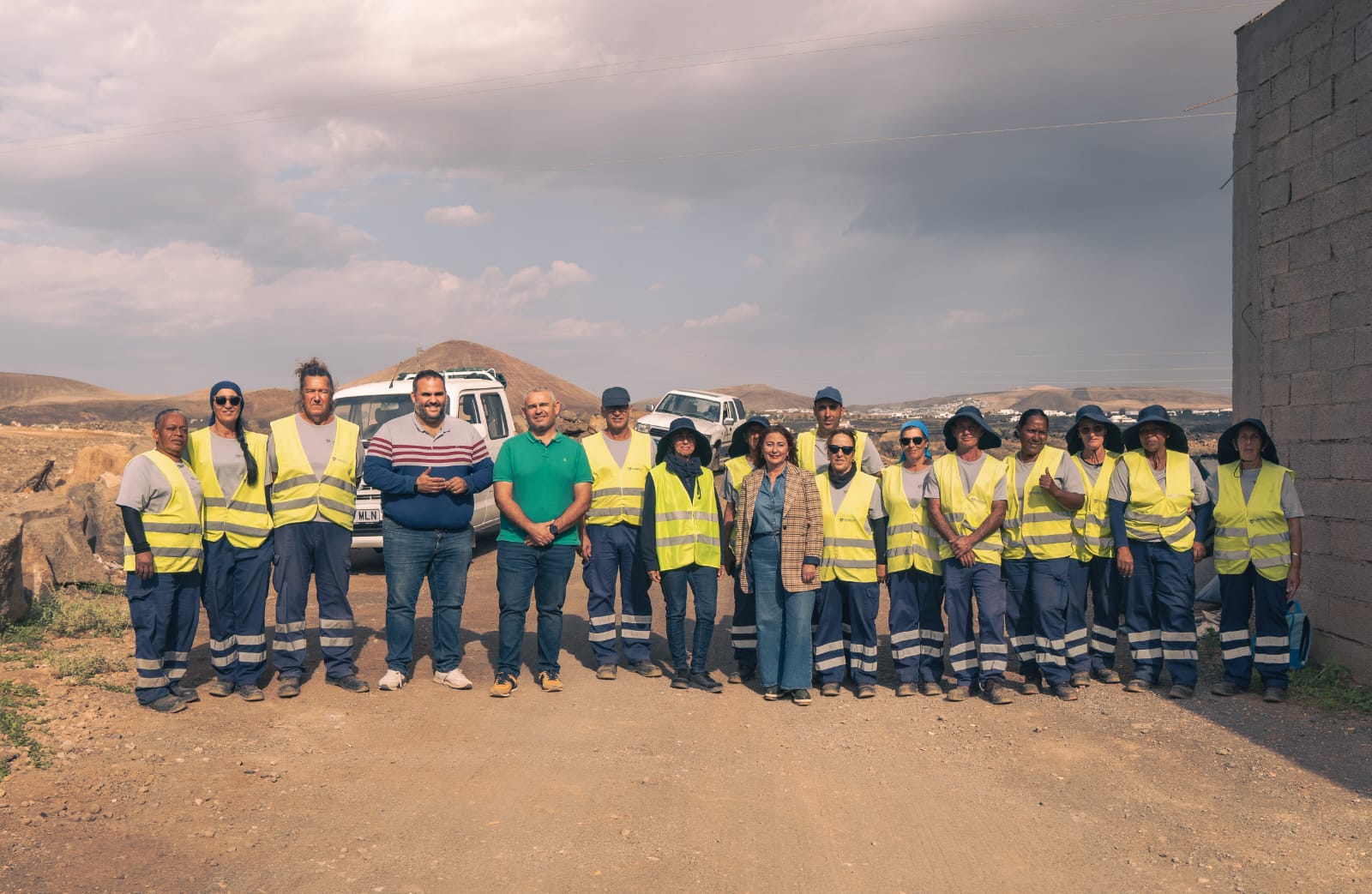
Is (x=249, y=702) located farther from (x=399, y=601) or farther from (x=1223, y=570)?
(x=1223, y=570)

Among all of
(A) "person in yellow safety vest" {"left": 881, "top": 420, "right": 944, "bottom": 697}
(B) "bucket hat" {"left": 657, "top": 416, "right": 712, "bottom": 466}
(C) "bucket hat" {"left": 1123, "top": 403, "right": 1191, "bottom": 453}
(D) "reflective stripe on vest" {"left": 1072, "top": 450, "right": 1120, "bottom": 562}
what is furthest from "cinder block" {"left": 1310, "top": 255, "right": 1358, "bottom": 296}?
(B) "bucket hat" {"left": 657, "top": 416, "right": 712, "bottom": 466}

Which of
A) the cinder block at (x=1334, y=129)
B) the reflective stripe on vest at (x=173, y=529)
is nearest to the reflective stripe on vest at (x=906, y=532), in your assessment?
the cinder block at (x=1334, y=129)

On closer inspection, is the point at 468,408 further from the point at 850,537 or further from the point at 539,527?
the point at 850,537

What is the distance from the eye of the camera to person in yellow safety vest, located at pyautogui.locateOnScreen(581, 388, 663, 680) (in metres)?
6.90

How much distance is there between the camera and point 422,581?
21.6 feet

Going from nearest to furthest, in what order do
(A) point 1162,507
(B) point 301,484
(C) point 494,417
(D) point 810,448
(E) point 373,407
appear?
(B) point 301,484
(A) point 1162,507
(D) point 810,448
(E) point 373,407
(C) point 494,417

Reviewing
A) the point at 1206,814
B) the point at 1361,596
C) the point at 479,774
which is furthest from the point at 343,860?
the point at 1361,596

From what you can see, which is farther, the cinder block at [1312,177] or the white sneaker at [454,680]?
the cinder block at [1312,177]

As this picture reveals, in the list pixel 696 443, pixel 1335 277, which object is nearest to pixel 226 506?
pixel 696 443

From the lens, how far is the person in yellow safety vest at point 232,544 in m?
6.13

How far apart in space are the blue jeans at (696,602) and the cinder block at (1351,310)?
16.2 ft

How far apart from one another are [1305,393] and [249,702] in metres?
8.00

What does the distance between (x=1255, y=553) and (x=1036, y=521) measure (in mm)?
1568

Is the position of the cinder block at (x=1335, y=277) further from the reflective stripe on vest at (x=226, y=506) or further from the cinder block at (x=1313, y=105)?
the reflective stripe on vest at (x=226, y=506)
